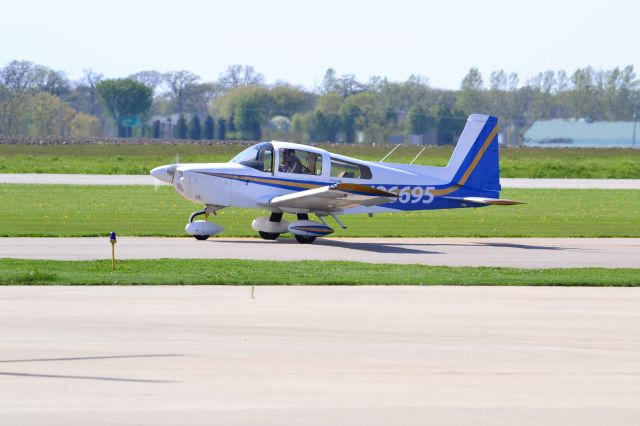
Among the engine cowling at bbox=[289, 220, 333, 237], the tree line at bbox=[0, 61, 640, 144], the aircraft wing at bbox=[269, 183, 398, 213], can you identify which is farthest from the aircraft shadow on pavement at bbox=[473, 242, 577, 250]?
the tree line at bbox=[0, 61, 640, 144]

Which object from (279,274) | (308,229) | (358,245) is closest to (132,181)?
(308,229)

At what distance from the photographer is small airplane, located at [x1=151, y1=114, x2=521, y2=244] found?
24.7m

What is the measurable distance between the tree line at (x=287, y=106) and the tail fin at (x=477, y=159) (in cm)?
6595

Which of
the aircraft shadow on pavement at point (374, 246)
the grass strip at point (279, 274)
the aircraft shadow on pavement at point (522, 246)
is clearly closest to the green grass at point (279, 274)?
the grass strip at point (279, 274)

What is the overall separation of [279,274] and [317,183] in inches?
307

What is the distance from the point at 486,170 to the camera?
26297 millimetres

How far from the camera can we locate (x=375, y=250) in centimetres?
2325

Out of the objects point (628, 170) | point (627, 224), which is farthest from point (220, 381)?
point (628, 170)

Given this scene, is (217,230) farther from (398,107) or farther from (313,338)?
(398,107)

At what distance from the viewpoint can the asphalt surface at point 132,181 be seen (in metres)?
49.9

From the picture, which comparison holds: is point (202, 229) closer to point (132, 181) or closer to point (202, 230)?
point (202, 230)

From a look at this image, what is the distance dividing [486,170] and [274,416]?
18.2 meters

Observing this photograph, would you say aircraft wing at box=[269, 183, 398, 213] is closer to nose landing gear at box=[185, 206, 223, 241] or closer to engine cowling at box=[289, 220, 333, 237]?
engine cowling at box=[289, 220, 333, 237]

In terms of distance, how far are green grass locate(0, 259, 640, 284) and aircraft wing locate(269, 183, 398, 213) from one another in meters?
4.12
